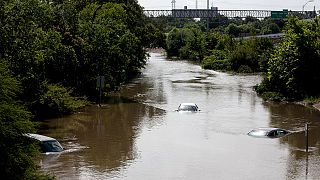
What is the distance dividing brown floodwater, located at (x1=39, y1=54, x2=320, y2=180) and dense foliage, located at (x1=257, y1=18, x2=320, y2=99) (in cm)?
327

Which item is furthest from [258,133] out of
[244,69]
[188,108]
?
[244,69]

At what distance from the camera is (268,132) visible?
120ft

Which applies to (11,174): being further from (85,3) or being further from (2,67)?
(85,3)

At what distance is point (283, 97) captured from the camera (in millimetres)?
56094

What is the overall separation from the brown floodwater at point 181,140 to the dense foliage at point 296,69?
3267mm

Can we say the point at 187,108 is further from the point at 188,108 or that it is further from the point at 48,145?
the point at 48,145

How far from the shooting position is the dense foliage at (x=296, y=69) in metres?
56.3

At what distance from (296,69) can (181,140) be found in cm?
2488

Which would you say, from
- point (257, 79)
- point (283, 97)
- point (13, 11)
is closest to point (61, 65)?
point (13, 11)

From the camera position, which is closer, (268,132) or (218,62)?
(268,132)

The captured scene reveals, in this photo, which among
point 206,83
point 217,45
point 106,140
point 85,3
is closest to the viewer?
point 106,140

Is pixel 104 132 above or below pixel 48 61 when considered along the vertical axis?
below

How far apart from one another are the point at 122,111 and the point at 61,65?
5.86 metres

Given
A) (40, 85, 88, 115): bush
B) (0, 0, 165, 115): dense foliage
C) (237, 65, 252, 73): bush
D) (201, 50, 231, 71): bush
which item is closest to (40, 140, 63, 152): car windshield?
(0, 0, 165, 115): dense foliage
